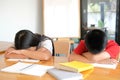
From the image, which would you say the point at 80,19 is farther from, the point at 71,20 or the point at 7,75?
the point at 7,75

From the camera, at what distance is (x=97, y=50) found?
1626 millimetres

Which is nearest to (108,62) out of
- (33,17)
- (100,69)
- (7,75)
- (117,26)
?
(100,69)

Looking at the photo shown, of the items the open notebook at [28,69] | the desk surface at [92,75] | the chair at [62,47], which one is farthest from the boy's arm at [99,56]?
the chair at [62,47]

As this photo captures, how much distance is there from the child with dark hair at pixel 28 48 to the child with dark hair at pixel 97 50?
31 centimetres

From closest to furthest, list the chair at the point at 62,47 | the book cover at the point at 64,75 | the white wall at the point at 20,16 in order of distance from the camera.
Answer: the book cover at the point at 64,75 → the chair at the point at 62,47 → the white wall at the point at 20,16

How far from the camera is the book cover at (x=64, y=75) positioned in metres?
1.31

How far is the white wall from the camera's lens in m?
4.25

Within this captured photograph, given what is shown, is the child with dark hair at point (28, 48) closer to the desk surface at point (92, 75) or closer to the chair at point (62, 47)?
the desk surface at point (92, 75)

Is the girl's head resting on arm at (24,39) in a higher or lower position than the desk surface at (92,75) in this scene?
higher

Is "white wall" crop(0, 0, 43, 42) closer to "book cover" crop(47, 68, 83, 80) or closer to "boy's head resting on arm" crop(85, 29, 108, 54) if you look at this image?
"boy's head resting on arm" crop(85, 29, 108, 54)

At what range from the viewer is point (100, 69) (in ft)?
5.18

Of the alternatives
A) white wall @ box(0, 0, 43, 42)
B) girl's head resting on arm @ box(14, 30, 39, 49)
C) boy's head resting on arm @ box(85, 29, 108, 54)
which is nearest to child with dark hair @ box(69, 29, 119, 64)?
boy's head resting on arm @ box(85, 29, 108, 54)

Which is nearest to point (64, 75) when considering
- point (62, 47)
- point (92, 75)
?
point (92, 75)

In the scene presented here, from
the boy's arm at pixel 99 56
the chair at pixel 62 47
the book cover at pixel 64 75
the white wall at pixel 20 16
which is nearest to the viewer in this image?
the book cover at pixel 64 75
